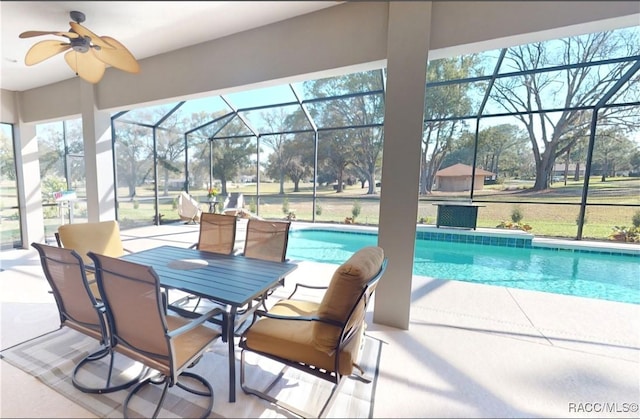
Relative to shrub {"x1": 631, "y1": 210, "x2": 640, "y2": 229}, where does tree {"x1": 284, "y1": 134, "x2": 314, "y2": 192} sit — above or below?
above

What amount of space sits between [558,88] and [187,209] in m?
9.89

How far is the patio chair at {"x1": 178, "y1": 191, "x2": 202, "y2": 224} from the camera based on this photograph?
25.4 feet

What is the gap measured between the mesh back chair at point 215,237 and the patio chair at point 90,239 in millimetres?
861

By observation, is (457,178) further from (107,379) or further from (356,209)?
(107,379)

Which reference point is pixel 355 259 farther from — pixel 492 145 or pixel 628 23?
pixel 492 145

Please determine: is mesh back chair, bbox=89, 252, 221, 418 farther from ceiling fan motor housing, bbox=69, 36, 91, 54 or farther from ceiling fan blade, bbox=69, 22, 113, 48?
ceiling fan motor housing, bbox=69, 36, 91, 54

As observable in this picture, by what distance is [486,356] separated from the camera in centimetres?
216

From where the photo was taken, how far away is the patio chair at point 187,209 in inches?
305

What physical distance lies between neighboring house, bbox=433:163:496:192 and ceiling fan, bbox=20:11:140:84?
7855 mm

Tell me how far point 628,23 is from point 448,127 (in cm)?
603

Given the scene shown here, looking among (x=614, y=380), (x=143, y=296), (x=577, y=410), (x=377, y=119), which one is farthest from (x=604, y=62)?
(x=143, y=296)

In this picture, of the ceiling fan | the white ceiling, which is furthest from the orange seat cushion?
the ceiling fan

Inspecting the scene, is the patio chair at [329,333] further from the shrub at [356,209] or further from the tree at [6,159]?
the shrub at [356,209]

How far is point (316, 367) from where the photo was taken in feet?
5.18
